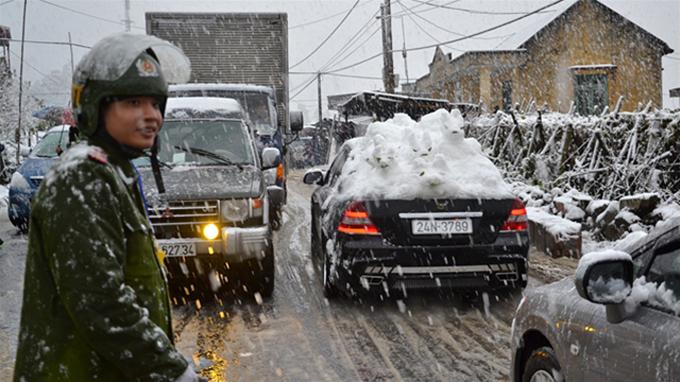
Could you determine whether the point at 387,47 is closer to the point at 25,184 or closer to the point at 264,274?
the point at 25,184

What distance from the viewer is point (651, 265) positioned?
268 centimetres

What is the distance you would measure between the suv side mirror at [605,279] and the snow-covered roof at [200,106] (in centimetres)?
628

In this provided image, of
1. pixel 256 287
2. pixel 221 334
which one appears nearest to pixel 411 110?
pixel 256 287

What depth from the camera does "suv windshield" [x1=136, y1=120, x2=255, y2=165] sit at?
7355mm

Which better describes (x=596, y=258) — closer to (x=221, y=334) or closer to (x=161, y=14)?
(x=221, y=334)

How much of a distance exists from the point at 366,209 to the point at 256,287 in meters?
1.70

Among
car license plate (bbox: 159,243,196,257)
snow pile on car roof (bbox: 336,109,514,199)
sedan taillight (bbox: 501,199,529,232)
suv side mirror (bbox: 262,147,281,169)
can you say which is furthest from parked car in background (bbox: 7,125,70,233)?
sedan taillight (bbox: 501,199,529,232)

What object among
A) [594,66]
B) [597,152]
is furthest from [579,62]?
[597,152]

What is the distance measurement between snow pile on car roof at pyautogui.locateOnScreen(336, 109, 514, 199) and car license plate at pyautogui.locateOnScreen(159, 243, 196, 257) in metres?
1.52

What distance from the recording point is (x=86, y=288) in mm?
1606

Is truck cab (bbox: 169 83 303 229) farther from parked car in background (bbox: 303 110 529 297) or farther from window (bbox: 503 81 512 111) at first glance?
window (bbox: 503 81 512 111)

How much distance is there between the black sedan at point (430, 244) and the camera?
6.02 meters

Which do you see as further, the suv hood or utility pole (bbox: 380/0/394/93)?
utility pole (bbox: 380/0/394/93)

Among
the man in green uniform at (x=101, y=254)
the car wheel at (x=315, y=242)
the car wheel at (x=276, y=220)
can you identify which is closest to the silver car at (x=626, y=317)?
the man in green uniform at (x=101, y=254)
